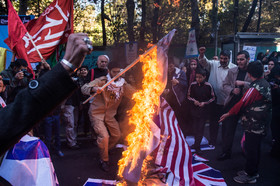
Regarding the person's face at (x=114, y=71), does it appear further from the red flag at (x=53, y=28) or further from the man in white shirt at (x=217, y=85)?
the man in white shirt at (x=217, y=85)

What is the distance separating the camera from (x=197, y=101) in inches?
237

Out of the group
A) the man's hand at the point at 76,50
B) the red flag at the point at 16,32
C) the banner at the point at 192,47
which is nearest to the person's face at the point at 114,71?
the red flag at the point at 16,32

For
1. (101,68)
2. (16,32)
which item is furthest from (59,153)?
(16,32)

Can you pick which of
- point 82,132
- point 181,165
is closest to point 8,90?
point 82,132

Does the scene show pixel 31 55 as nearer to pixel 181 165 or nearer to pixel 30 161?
pixel 30 161

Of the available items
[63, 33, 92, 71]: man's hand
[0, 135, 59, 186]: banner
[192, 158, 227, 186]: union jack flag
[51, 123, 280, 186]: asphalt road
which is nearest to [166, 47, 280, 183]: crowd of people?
[51, 123, 280, 186]: asphalt road

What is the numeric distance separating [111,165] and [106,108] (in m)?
1.23

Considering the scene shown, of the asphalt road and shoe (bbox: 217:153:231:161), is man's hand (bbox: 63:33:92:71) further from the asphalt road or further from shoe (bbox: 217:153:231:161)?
shoe (bbox: 217:153:231:161)

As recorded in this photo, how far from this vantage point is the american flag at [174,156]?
3.93 m

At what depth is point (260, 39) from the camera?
15078mm

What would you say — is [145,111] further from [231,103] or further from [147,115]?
[231,103]

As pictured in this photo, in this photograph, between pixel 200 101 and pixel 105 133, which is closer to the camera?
pixel 105 133

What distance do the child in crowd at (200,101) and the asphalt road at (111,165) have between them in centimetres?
53

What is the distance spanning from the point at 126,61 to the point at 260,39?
933 cm
